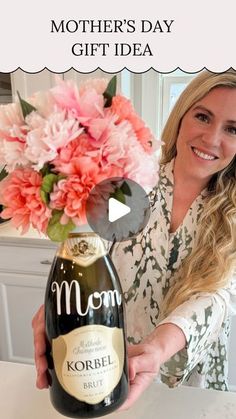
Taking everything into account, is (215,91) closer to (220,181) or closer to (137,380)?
(220,181)

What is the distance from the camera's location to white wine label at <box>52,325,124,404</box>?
385mm

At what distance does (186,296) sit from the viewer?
0.63 meters

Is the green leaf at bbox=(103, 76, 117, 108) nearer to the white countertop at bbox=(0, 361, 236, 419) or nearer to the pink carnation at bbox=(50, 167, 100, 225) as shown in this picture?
the pink carnation at bbox=(50, 167, 100, 225)

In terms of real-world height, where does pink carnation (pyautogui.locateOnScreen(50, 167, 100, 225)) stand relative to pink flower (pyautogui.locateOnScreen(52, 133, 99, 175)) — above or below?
below

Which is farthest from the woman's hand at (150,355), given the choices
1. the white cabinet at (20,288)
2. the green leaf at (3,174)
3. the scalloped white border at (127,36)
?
the white cabinet at (20,288)

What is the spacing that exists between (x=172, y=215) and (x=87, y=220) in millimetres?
402

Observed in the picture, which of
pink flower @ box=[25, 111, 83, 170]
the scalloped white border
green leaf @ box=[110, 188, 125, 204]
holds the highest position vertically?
the scalloped white border

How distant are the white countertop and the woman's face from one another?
0.37m

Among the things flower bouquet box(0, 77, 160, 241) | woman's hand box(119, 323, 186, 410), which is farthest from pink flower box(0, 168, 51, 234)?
woman's hand box(119, 323, 186, 410)

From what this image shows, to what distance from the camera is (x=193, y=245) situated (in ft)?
2.29

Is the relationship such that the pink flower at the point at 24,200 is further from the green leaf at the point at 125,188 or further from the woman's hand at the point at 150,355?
the woman's hand at the point at 150,355

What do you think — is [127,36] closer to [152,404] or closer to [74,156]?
[74,156]

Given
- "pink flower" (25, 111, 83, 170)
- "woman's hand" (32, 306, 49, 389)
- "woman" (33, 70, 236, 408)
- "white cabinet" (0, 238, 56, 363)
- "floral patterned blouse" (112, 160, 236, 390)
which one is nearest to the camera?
"pink flower" (25, 111, 83, 170)

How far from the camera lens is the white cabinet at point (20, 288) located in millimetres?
1251
